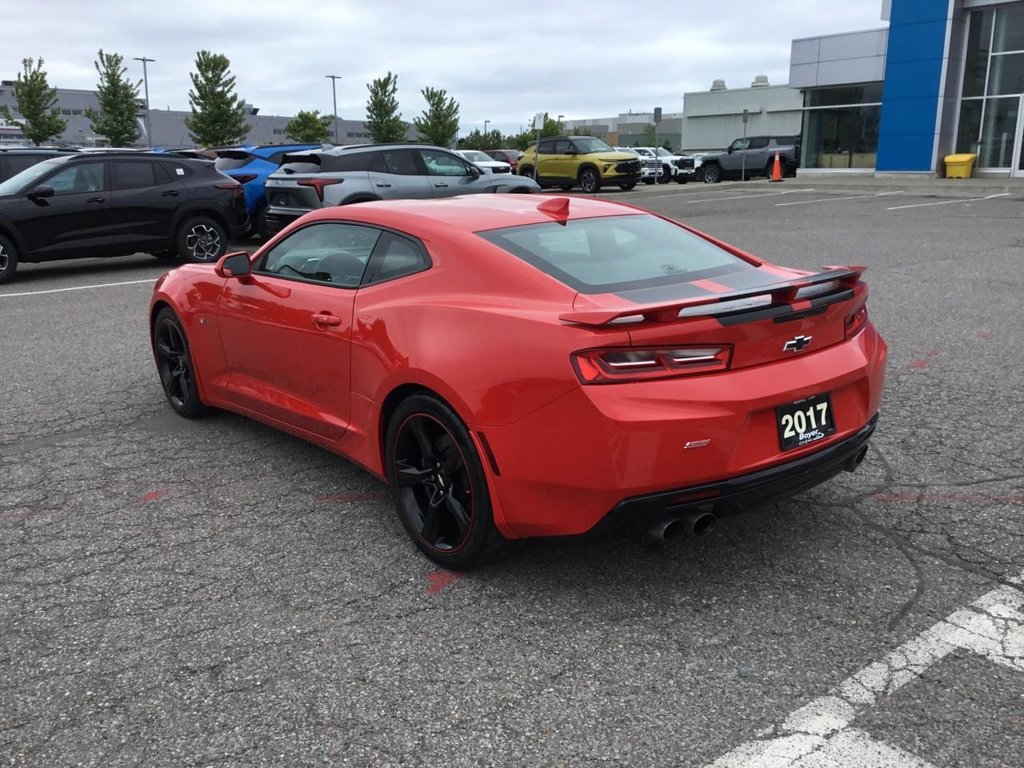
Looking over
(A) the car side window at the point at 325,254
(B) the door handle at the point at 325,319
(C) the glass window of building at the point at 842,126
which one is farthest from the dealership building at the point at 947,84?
(B) the door handle at the point at 325,319

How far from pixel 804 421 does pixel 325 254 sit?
7.77 feet

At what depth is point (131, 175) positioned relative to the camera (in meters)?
12.6

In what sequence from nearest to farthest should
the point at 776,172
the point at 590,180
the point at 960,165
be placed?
the point at 960,165, the point at 590,180, the point at 776,172

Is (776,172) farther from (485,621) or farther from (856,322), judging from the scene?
(485,621)

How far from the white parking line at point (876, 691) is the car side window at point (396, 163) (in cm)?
1209

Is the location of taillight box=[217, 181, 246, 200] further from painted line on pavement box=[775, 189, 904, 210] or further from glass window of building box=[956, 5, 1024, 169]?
glass window of building box=[956, 5, 1024, 169]

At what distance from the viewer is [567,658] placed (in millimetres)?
2961

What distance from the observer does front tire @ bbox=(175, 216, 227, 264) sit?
1292 centimetres

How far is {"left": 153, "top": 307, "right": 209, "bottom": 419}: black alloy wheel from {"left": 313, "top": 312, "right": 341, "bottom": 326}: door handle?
5.19 ft

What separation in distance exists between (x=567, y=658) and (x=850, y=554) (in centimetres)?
135

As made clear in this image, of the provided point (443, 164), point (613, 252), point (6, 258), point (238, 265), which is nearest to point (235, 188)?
point (6, 258)

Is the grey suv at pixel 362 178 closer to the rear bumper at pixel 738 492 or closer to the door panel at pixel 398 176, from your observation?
the door panel at pixel 398 176

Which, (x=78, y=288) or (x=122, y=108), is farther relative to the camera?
(x=122, y=108)

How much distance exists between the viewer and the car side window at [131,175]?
491 inches
